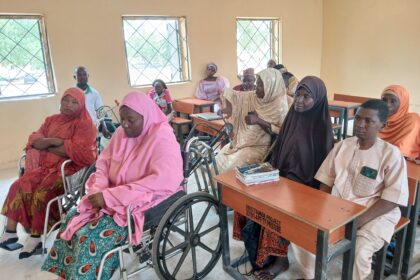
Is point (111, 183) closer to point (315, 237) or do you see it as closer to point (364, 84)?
point (315, 237)

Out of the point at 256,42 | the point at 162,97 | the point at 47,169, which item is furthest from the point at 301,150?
the point at 256,42

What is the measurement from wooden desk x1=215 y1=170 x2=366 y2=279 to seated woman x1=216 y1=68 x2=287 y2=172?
35.5 inches

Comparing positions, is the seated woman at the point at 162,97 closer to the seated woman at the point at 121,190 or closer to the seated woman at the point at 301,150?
the seated woman at the point at 121,190

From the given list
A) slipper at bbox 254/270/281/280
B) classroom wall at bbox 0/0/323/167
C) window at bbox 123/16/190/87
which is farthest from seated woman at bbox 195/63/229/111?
slipper at bbox 254/270/281/280

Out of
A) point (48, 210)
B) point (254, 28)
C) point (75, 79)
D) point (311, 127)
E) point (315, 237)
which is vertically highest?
point (254, 28)

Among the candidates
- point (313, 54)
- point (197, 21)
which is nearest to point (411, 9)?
point (313, 54)

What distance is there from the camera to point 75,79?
467 centimetres

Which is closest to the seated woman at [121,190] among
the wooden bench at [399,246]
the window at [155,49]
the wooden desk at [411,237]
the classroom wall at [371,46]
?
the wooden bench at [399,246]

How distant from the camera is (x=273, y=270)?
197 cm

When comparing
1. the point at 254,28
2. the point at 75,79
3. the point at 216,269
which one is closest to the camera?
the point at 216,269

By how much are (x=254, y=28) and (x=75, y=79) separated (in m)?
3.58

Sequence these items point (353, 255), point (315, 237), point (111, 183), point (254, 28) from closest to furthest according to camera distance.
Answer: point (315, 237)
point (353, 255)
point (111, 183)
point (254, 28)

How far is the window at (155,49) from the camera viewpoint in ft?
17.0

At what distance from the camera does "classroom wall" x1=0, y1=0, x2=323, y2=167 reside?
4.45 m
